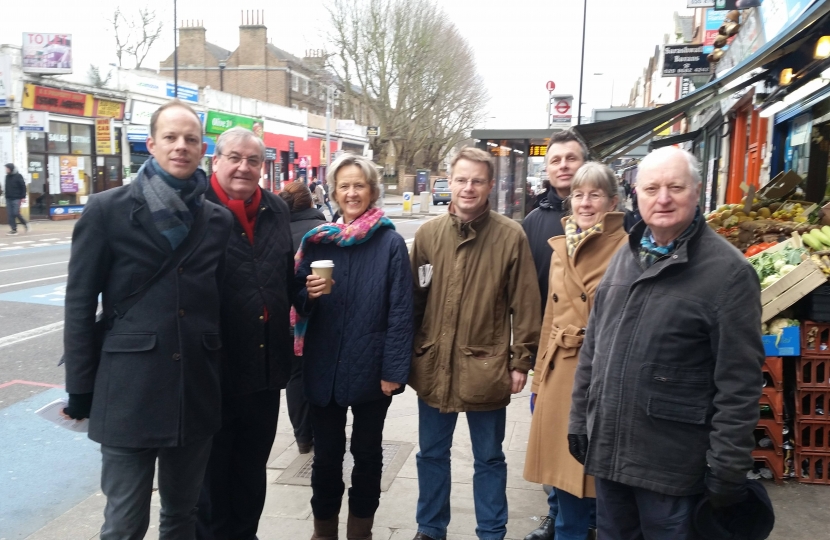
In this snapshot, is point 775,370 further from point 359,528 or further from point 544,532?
point 359,528

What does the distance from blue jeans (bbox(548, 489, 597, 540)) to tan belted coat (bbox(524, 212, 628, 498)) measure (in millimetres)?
117

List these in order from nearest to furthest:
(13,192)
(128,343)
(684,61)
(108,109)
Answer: (128,343) → (684,61) → (13,192) → (108,109)

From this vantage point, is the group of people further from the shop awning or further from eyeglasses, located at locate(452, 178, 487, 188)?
the shop awning

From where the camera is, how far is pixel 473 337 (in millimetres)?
3297

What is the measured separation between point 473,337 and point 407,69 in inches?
1727

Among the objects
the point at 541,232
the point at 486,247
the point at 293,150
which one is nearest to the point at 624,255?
the point at 486,247

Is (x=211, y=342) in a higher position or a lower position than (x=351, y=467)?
higher

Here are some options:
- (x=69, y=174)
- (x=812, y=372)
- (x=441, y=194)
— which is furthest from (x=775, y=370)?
(x=441, y=194)

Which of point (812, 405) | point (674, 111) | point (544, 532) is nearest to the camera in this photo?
point (544, 532)

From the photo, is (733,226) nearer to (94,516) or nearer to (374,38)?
(94,516)

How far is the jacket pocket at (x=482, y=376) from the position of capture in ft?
10.6

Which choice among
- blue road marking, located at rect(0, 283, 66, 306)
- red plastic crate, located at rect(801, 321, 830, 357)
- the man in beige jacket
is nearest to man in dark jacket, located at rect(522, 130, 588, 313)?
the man in beige jacket

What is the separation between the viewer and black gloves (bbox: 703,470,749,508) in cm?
218

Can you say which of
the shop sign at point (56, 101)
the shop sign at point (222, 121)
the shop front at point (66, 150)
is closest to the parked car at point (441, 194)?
the shop sign at point (222, 121)
